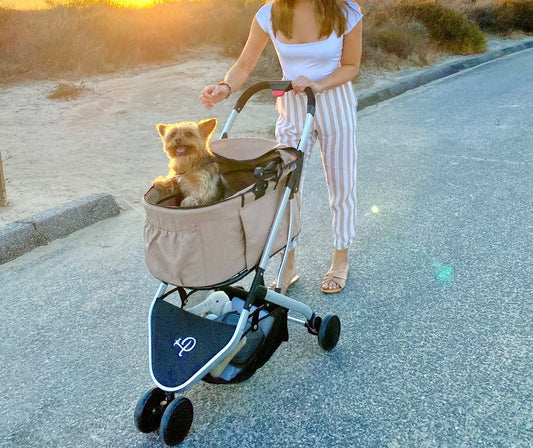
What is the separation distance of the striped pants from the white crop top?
0.43 ft

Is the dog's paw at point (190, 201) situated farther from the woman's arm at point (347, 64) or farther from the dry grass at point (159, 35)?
the dry grass at point (159, 35)

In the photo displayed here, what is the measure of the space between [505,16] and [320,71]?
1920 centimetres

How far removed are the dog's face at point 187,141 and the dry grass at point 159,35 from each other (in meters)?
8.09

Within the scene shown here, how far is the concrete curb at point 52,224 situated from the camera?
13.5 feet

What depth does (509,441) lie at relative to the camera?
2.20 m

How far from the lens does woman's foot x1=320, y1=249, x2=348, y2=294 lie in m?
3.45

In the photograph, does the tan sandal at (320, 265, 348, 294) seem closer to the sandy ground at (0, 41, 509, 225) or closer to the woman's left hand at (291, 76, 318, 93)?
the woman's left hand at (291, 76, 318, 93)

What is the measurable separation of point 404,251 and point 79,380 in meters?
2.49

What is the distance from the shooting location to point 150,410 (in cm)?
228

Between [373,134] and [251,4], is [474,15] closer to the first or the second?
[251,4]

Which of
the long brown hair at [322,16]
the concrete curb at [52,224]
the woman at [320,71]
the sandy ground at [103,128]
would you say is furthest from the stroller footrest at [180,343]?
the sandy ground at [103,128]

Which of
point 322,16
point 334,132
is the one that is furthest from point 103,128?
point 322,16

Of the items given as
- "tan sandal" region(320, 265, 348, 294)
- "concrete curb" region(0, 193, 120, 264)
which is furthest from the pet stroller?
"concrete curb" region(0, 193, 120, 264)

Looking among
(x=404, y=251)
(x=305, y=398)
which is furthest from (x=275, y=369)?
(x=404, y=251)
